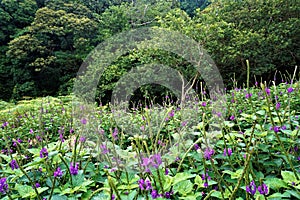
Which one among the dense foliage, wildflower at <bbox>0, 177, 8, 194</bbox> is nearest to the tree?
the dense foliage

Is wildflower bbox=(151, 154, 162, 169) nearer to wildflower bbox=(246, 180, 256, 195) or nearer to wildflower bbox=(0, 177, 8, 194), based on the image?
wildflower bbox=(246, 180, 256, 195)

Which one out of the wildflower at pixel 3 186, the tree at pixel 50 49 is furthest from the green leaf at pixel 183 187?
the tree at pixel 50 49

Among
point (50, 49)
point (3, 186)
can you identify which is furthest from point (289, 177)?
point (50, 49)

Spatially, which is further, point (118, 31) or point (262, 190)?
point (118, 31)

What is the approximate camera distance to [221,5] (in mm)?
9977

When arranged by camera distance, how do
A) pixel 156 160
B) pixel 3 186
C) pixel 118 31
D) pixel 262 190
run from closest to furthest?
1. pixel 262 190
2. pixel 156 160
3. pixel 3 186
4. pixel 118 31

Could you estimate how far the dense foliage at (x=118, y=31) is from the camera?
8.43 metres

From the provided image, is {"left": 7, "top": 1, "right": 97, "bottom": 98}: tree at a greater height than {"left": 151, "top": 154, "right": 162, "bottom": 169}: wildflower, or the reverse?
{"left": 7, "top": 1, "right": 97, "bottom": 98}: tree

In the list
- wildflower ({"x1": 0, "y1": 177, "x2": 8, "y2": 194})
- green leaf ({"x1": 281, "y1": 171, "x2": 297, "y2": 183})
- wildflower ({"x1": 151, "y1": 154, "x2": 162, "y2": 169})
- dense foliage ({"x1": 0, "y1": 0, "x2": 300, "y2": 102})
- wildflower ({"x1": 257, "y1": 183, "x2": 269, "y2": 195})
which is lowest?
wildflower ({"x1": 0, "y1": 177, "x2": 8, "y2": 194})

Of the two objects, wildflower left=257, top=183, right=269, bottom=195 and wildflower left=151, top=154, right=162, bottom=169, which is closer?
wildflower left=257, top=183, right=269, bottom=195

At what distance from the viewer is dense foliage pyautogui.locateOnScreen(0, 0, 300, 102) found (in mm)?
8430

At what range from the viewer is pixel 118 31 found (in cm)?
1366

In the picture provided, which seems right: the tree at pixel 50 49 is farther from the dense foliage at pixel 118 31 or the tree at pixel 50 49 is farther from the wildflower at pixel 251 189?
the wildflower at pixel 251 189

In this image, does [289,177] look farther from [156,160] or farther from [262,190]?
[156,160]
